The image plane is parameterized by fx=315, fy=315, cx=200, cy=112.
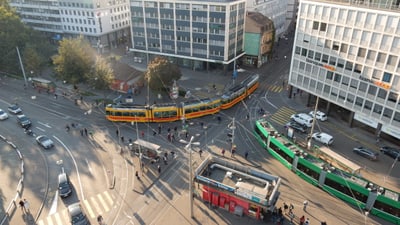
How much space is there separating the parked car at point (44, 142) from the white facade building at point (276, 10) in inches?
2674

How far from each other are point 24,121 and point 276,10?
84137 mm

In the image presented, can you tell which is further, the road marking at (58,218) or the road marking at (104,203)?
the road marking at (104,203)

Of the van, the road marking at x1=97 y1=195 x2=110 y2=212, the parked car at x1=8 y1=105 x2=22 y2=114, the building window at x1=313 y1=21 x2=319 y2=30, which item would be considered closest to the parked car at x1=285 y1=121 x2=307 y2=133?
the van

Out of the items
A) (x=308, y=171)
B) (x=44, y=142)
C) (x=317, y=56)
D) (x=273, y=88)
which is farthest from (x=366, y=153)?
→ (x=44, y=142)

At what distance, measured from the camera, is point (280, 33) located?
110 metres

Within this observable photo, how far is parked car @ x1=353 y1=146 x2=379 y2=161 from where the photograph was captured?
152ft

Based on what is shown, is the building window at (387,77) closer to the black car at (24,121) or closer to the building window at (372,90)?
the building window at (372,90)

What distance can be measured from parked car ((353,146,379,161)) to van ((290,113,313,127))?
928cm

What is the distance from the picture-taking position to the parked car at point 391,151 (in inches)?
1834

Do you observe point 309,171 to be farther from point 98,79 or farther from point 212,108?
point 98,79

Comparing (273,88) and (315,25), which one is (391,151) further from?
(273,88)

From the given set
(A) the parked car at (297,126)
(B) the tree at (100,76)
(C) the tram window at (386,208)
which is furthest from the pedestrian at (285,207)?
(B) the tree at (100,76)

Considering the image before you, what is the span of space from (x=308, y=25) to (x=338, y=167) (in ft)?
89.5

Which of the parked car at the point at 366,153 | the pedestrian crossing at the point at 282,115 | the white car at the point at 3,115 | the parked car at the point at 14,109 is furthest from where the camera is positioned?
the parked car at the point at 14,109
